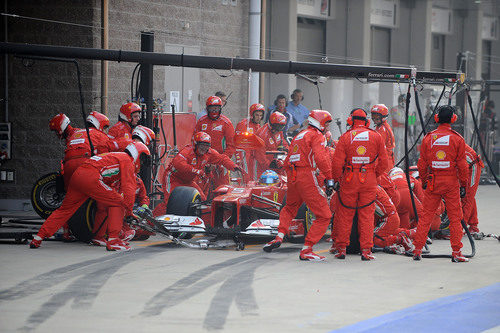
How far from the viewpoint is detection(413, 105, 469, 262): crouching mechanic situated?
10992 mm

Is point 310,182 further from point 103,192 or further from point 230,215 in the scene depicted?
point 103,192

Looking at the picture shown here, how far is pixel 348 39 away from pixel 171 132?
11.3m

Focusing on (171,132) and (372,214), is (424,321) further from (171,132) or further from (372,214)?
(171,132)

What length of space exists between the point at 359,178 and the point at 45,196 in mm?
4939

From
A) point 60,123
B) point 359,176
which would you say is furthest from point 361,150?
point 60,123

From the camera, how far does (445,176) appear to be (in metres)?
11.0

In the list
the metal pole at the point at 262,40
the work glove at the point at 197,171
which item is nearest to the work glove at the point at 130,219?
the work glove at the point at 197,171

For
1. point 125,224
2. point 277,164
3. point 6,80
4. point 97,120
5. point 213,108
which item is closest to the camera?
point 125,224

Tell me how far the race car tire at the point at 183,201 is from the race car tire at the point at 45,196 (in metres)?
1.72

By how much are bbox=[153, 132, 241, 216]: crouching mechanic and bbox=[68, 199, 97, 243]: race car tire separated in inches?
54.7

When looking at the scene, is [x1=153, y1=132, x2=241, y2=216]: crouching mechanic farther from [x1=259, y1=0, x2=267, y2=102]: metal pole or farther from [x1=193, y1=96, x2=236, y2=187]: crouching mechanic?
[x1=259, y1=0, x2=267, y2=102]: metal pole

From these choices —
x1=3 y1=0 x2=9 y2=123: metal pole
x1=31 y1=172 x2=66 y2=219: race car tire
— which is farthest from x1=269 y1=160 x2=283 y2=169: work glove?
x1=3 y1=0 x2=9 y2=123: metal pole

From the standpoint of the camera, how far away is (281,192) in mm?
12750

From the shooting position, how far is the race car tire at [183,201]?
12.5 metres
